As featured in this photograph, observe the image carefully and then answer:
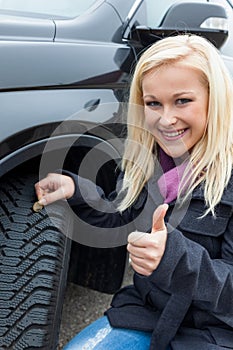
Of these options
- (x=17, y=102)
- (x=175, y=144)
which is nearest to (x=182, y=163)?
(x=175, y=144)

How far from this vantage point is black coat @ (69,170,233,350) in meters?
1.33

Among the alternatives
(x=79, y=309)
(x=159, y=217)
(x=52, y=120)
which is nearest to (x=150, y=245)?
(x=159, y=217)

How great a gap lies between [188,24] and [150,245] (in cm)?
131

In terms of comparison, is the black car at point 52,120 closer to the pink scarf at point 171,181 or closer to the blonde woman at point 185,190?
the blonde woman at point 185,190

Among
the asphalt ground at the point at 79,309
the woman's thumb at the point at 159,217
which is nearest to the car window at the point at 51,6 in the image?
the woman's thumb at the point at 159,217

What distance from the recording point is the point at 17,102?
163 centimetres

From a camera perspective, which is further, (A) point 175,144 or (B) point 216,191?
(A) point 175,144

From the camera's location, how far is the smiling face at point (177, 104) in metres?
1.57

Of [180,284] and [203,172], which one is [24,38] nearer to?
[203,172]

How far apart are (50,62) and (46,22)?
0.25 meters

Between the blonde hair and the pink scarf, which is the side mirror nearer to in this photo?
the blonde hair

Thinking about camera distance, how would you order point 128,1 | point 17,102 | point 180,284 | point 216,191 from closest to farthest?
point 180,284 < point 216,191 < point 17,102 < point 128,1

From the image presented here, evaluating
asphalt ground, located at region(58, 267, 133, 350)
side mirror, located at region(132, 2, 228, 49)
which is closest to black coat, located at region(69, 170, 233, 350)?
side mirror, located at region(132, 2, 228, 49)

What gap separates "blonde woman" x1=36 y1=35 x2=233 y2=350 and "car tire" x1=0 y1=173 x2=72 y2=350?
0.08m
